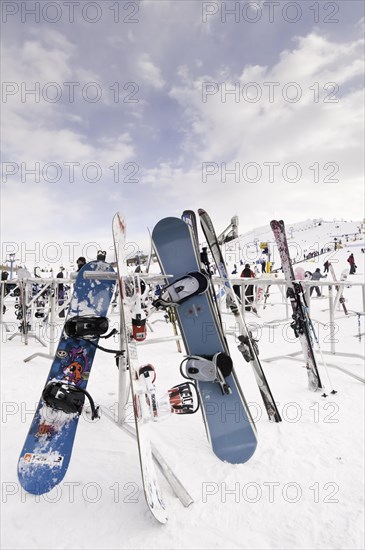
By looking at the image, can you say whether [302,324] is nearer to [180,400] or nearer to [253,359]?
[253,359]

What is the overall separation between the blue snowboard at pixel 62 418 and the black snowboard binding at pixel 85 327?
110 mm

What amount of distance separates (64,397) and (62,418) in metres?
0.25

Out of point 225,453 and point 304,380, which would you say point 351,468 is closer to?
point 225,453

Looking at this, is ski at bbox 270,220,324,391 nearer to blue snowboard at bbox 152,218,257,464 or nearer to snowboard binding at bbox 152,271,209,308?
blue snowboard at bbox 152,218,257,464

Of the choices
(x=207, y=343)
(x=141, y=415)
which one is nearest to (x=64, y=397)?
(x=141, y=415)

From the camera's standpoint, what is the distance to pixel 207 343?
2.68m

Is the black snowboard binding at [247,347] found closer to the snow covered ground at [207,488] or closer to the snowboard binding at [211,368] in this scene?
the snowboard binding at [211,368]

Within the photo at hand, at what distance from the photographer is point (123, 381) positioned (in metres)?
2.77

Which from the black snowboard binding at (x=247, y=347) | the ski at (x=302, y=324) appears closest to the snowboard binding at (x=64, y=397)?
the black snowboard binding at (x=247, y=347)

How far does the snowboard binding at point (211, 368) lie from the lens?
246 cm

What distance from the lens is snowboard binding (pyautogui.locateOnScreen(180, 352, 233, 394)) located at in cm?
246

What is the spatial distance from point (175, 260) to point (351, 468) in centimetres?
214

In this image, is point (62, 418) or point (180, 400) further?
point (62, 418)

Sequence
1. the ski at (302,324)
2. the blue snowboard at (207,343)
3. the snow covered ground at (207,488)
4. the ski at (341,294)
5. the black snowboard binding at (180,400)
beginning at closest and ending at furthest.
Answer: the snow covered ground at (207,488) → the black snowboard binding at (180,400) → the blue snowboard at (207,343) → the ski at (302,324) → the ski at (341,294)
